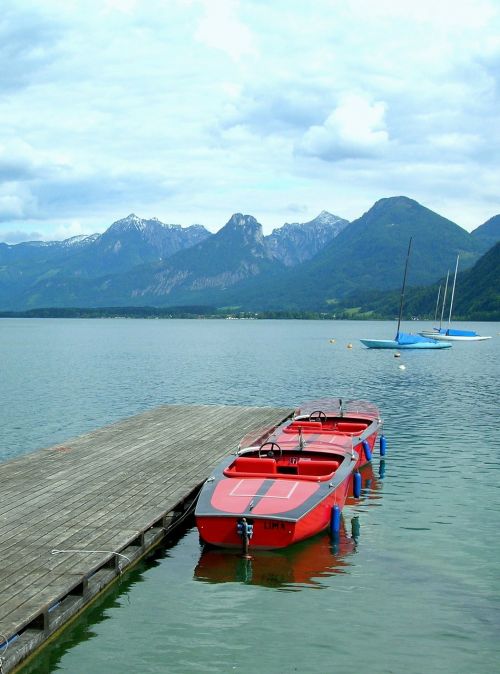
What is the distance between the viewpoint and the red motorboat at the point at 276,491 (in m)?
18.9

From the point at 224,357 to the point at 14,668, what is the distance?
96.6 meters

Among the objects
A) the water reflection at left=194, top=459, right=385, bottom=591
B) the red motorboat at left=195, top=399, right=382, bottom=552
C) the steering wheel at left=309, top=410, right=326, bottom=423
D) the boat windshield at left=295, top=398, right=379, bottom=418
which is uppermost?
the boat windshield at left=295, top=398, right=379, bottom=418

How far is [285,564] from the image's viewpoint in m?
19.2

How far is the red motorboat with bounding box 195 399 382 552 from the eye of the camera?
18875mm

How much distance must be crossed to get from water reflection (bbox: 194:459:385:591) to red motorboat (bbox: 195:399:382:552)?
0.43 m

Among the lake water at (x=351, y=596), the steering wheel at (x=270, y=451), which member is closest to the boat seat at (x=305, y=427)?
the lake water at (x=351, y=596)

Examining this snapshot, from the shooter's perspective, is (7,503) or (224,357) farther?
(224,357)

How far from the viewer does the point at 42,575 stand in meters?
15.0

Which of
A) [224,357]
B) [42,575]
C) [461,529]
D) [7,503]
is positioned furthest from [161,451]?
[224,357]

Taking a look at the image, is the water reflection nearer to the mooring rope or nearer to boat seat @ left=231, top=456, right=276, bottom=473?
boat seat @ left=231, top=456, right=276, bottom=473

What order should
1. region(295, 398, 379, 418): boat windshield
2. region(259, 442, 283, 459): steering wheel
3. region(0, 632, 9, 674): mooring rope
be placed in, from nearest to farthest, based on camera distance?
region(0, 632, 9, 674): mooring rope, region(259, 442, 283, 459): steering wheel, region(295, 398, 379, 418): boat windshield

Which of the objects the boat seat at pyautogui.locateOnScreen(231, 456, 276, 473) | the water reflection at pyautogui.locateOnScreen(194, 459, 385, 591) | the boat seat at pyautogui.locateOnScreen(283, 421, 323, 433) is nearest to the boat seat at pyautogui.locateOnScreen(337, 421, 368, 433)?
the boat seat at pyautogui.locateOnScreen(283, 421, 323, 433)

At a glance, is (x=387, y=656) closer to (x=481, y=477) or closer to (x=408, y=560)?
(x=408, y=560)

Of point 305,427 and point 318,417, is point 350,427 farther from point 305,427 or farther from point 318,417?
point 305,427
